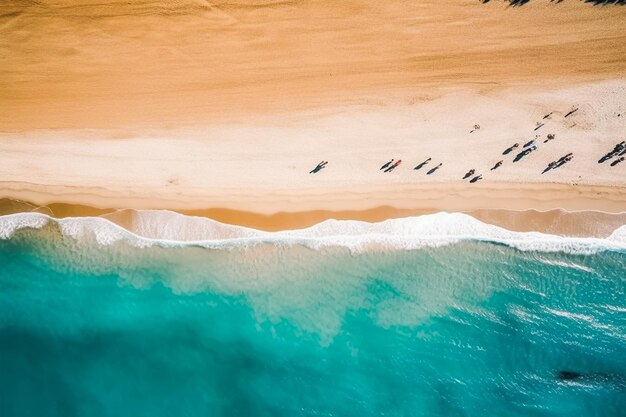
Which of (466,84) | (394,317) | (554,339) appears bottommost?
(554,339)

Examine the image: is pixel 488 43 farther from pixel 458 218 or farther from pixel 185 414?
pixel 185 414

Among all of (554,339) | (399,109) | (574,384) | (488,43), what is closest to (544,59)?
(488,43)

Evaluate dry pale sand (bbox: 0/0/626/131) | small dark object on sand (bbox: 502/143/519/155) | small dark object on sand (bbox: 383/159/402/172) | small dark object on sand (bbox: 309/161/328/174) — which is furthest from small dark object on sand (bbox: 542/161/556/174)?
small dark object on sand (bbox: 309/161/328/174)

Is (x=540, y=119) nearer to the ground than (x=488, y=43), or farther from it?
nearer to the ground

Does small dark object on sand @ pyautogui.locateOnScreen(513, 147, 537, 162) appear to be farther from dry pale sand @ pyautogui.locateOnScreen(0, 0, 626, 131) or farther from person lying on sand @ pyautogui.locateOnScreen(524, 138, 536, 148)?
dry pale sand @ pyautogui.locateOnScreen(0, 0, 626, 131)

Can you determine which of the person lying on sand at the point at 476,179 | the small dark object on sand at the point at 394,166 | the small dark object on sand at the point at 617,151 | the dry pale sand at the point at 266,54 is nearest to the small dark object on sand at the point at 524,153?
the person lying on sand at the point at 476,179

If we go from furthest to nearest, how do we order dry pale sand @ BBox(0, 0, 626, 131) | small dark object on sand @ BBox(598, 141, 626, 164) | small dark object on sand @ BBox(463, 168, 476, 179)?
small dark object on sand @ BBox(463, 168, 476, 179)
small dark object on sand @ BBox(598, 141, 626, 164)
dry pale sand @ BBox(0, 0, 626, 131)

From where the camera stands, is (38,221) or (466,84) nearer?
(466,84)
